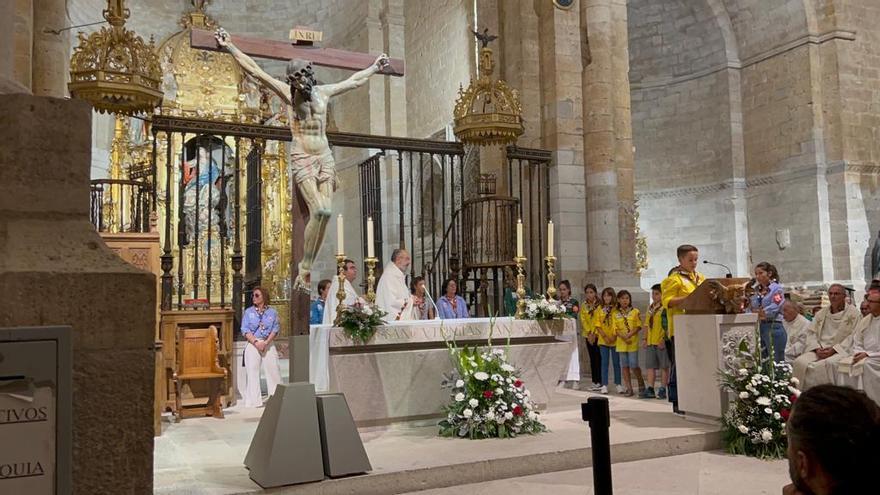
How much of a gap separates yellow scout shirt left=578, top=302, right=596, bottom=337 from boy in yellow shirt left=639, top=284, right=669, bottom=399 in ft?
2.65

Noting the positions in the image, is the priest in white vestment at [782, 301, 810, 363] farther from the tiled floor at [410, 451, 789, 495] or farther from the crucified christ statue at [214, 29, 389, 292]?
the crucified christ statue at [214, 29, 389, 292]

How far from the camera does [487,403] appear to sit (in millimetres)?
6371

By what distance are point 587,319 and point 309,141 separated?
16.5ft

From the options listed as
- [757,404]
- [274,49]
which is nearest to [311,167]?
[274,49]

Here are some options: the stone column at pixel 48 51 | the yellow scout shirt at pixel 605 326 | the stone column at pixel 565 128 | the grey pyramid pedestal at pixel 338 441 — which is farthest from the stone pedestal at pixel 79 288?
the stone column at pixel 565 128

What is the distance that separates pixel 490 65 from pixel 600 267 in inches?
142

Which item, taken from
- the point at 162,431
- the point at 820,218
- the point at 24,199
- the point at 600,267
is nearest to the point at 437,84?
the point at 600,267

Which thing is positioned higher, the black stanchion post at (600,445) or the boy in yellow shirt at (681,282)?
the boy in yellow shirt at (681,282)

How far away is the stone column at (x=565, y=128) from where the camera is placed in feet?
35.9

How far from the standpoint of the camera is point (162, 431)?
6898 mm

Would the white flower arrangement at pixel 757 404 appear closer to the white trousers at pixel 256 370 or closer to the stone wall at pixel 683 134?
the white trousers at pixel 256 370

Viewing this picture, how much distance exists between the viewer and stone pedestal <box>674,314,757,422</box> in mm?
6543

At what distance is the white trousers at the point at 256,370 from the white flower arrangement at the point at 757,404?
471cm

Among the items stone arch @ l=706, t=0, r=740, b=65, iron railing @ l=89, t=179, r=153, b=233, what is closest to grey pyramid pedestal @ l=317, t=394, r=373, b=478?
iron railing @ l=89, t=179, r=153, b=233
